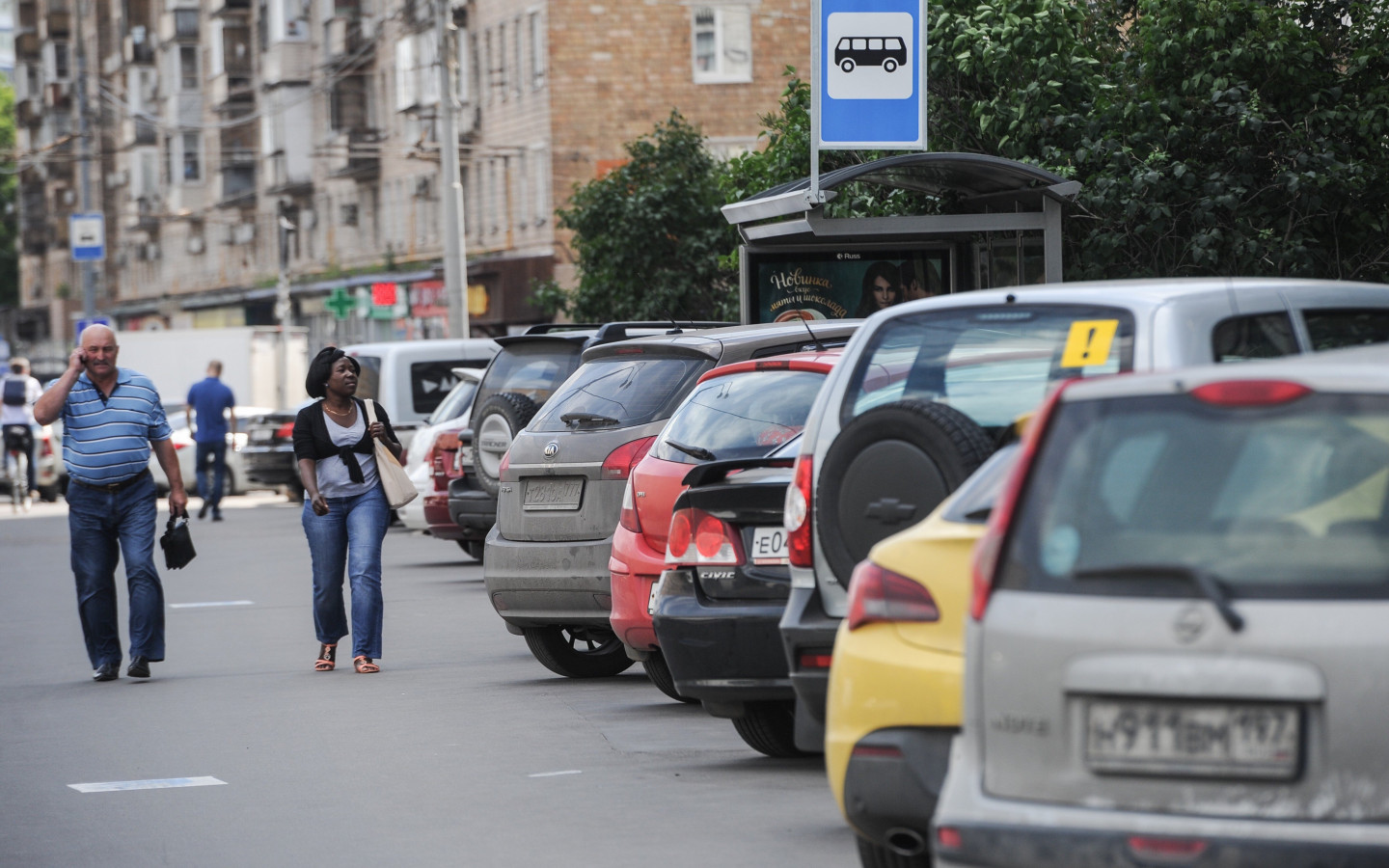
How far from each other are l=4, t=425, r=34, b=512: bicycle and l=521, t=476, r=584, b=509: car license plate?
21.5m

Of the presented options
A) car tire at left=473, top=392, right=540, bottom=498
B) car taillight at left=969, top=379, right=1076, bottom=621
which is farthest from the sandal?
car taillight at left=969, top=379, right=1076, bottom=621

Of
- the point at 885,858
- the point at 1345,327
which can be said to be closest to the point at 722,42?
the point at 1345,327

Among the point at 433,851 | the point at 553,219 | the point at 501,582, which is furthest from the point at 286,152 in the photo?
the point at 433,851

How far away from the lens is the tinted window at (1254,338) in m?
6.03

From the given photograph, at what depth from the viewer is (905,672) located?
523cm

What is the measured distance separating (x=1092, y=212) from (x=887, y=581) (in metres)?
10.8

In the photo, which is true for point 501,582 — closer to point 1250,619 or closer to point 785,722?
point 785,722

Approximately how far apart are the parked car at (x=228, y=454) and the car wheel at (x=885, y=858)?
2655 centimetres

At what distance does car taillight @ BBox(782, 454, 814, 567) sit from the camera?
685 cm

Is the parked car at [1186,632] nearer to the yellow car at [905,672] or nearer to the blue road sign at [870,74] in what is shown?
the yellow car at [905,672]

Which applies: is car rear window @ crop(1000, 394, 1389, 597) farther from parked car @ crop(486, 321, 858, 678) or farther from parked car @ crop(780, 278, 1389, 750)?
parked car @ crop(486, 321, 858, 678)

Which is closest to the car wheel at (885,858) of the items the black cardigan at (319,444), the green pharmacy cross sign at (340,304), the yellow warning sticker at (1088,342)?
the yellow warning sticker at (1088,342)

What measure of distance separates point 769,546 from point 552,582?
10.1 ft

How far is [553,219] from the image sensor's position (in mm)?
45562
